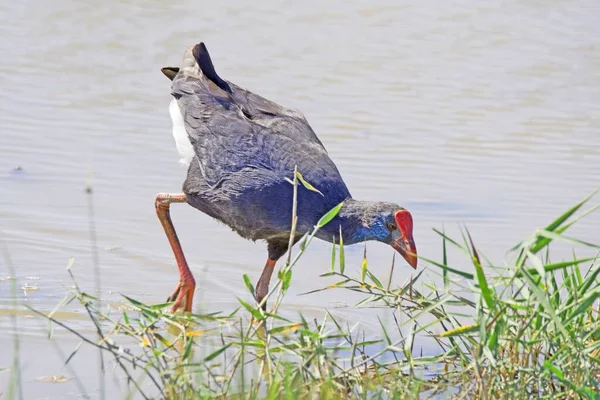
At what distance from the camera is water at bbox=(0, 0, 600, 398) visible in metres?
6.01

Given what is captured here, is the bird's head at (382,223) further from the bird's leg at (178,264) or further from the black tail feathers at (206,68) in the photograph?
the black tail feathers at (206,68)

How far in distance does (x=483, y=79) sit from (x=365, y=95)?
1.11 metres

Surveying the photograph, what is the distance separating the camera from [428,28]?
10984 millimetres

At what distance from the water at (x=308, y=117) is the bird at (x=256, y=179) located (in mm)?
383

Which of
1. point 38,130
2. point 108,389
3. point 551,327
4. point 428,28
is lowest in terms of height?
point 108,389

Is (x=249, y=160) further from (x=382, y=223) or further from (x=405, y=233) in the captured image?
(x=405, y=233)

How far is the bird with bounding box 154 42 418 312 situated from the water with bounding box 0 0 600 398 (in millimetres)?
383

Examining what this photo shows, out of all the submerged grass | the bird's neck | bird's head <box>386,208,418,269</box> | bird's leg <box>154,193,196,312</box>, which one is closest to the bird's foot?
bird's leg <box>154,193,196,312</box>

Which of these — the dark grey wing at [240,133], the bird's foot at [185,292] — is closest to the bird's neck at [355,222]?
the dark grey wing at [240,133]

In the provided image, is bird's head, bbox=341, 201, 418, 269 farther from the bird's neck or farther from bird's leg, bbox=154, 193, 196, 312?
bird's leg, bbox=154, 193, 196, 312

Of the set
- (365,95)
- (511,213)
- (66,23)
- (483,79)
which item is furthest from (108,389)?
(66,23)

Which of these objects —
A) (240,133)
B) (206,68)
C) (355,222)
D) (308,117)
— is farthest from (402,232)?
(308,117)

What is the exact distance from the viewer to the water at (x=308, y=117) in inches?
237

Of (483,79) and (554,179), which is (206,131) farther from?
(483,79)
